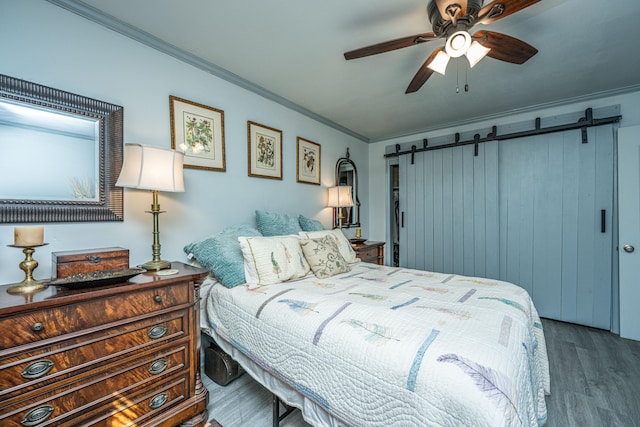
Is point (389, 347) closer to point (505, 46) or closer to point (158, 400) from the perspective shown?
point (158, 400)

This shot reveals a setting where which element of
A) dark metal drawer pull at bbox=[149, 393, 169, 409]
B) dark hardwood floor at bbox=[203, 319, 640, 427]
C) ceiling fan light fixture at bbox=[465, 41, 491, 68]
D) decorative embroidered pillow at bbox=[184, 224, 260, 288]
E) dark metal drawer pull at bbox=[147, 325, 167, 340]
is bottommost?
dark hardwood floor at bbox=[203, 319, 640, 427]

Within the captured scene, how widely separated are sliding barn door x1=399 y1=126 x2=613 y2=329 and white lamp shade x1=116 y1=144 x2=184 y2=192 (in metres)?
3.23

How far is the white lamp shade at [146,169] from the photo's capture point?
1.45m

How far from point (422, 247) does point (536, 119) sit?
2019 millimetres

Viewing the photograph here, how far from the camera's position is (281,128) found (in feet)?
9.22

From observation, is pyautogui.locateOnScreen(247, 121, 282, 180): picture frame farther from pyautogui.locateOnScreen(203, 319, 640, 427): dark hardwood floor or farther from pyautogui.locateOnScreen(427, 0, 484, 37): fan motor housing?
pyautogui.locateOnScreen(203, 319, 640, 427): dark hardwood floor

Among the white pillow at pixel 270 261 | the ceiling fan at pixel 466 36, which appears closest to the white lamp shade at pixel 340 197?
the white pillow at pixel 270 261

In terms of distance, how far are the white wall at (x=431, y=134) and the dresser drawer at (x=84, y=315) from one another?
130 inches

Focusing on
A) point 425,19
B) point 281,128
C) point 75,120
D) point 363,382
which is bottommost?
point 363,382

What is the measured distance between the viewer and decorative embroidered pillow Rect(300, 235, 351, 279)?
2064mm

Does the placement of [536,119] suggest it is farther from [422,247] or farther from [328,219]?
[328,219]

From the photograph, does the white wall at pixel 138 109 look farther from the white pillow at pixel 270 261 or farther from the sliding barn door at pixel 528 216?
the sliding barn door at pixel 528 216

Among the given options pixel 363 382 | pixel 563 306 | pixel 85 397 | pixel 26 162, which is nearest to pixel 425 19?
pixel 363 382

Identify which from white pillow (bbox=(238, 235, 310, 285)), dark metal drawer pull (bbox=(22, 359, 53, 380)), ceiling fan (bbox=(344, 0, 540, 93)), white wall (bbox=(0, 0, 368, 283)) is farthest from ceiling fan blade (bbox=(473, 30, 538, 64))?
dark metal drawer pull (bbox=(22, 359, 53, 380))
